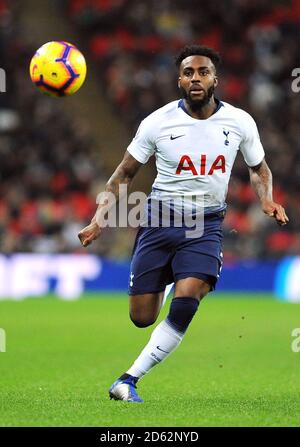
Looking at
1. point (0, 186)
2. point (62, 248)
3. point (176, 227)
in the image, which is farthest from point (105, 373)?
point (0, 186)

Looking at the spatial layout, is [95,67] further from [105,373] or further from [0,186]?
[105,373]

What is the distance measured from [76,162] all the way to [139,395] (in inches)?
542

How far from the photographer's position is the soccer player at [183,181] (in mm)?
7227

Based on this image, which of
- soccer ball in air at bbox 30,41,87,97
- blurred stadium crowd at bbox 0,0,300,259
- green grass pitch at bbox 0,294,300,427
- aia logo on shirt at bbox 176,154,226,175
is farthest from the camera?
blurred stadium crowd at bbox 0,0,300,259

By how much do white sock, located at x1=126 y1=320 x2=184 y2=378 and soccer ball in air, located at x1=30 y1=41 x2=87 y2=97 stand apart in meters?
2.35

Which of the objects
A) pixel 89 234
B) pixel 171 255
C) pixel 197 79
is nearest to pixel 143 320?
pixel 171 255

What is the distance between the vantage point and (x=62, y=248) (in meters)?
19.1

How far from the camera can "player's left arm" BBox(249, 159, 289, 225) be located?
7195mm

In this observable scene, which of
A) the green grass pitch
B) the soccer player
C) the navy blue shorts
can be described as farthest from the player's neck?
the green grass pitch

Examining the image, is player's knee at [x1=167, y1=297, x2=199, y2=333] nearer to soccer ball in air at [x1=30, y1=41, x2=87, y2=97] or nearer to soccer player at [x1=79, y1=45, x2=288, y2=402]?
soccer player at [x1=79, y1=45, x2=288, y2=402]

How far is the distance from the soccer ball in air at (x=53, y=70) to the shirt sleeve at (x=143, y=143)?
1.27 metres

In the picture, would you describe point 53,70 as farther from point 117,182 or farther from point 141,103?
point 141,103

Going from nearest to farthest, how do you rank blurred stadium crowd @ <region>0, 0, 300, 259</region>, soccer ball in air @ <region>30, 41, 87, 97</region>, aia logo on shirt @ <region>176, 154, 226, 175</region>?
aia logo on shirt @ <region>176, 154, 226, 175</region>
soccer ball in air @ <region>30, 41, 87, 97</region>
blurred stadium crowd @ <region>0, 0, 300, 259</region>

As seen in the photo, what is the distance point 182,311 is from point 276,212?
0.97m
